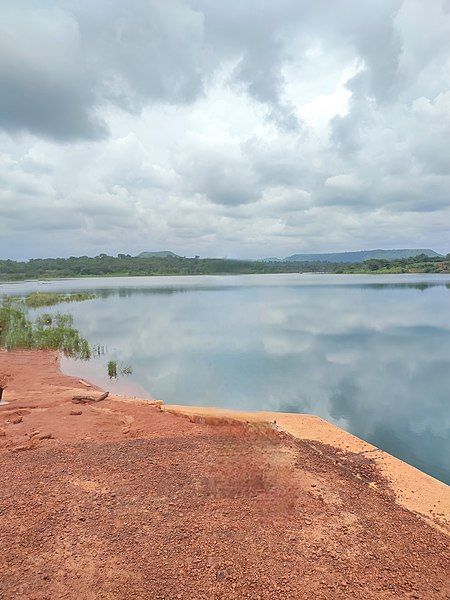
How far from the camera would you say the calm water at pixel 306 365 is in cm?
1336

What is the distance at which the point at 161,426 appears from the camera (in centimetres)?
987

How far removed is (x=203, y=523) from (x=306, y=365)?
16.2 m

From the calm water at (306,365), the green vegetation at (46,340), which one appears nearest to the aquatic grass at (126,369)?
the calm water at (306,365)

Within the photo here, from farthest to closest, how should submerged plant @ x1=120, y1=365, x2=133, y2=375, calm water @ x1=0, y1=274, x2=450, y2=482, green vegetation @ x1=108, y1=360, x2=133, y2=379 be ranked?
submerged plant @ x1=120, y1=365, x2=133, y2=375, green vegetation @ x1=108, y1=360, x2=133, y2=379, calm water @ x1=0, y1=274, x2=450, y2=482

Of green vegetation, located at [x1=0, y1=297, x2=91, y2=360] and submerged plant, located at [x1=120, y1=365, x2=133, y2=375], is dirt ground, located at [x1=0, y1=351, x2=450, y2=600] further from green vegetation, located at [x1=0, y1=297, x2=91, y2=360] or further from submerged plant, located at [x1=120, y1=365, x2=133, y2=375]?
green vegetation, located at [x1=0, y1=297, x2=91, y2=360]

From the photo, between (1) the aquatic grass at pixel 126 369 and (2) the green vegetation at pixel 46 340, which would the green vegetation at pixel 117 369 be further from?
(2) the green vegetation at pixel 46 340

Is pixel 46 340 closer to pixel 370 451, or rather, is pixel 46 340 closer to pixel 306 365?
pixel 306 365

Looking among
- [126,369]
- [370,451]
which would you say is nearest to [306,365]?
[126,369]

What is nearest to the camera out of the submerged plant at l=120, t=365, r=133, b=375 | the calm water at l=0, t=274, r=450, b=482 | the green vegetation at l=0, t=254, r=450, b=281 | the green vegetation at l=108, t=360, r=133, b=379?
the calm water at l=0, t=274, r=450, b=482

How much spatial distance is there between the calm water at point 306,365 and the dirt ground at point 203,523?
14.2 feet

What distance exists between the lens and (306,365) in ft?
69.3

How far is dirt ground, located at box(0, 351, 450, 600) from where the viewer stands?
178 inches

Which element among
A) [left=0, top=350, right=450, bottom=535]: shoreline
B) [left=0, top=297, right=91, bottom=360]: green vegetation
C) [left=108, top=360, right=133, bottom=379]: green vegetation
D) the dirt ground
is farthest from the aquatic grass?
the dirt ground

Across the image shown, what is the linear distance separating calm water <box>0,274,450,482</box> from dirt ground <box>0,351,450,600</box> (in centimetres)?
432
